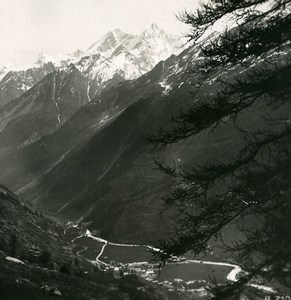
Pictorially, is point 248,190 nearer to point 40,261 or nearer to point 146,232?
point 40,261

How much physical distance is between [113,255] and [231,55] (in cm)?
13823

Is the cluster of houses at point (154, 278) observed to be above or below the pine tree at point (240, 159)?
below

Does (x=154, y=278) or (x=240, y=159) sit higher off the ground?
(x=240, y=159)

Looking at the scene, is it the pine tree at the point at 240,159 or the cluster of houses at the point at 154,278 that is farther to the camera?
the cluster of houses at the point at 154,278

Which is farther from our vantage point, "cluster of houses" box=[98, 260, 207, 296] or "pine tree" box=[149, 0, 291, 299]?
"cluster of houses" box=[98, 260, 207, 296]

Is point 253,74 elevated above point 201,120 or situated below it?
above

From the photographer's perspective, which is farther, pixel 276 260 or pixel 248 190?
pixel 248 190

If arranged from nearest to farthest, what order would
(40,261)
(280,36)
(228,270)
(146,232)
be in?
(280,36) → (40,261) → (228,270) → (146,232)

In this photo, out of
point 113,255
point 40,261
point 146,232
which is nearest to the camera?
point 40,261

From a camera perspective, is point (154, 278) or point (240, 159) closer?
point (240, 159)

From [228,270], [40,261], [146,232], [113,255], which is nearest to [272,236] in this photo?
[40,261]

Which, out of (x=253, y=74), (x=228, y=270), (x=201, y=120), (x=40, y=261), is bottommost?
(x=228, y=270)

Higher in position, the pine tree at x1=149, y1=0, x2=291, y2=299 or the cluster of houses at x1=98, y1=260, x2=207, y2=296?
the pine tree at x1=149, y1=0, x2=291, y2=299

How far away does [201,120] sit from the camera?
1413 cm
